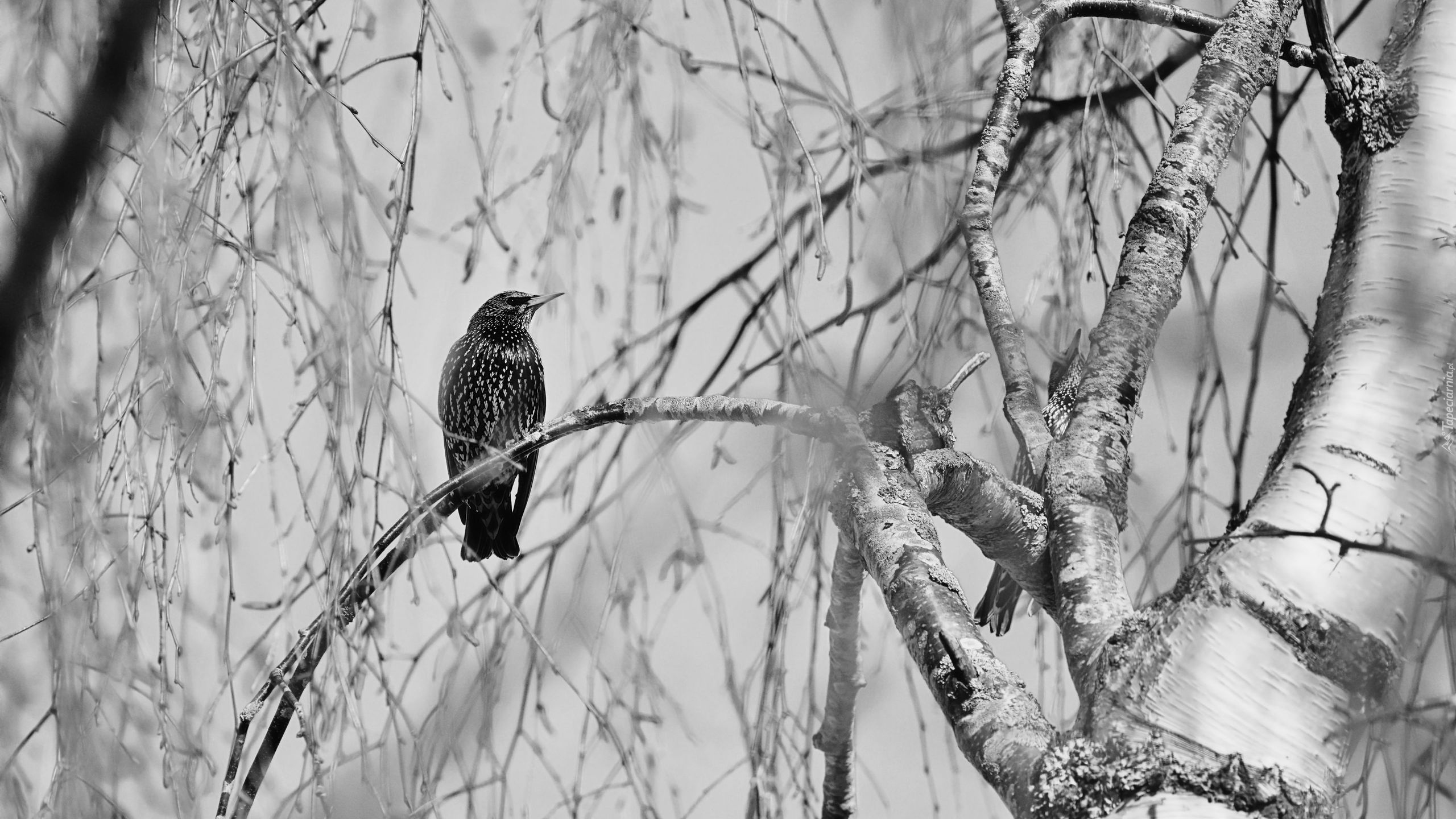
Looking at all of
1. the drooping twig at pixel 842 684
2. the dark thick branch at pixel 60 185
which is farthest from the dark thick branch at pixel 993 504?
the dark thick branch at pixel 60 185

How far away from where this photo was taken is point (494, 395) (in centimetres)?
393

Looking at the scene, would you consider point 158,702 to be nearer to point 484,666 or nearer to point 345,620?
point 345,620

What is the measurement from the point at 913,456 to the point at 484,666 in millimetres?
704

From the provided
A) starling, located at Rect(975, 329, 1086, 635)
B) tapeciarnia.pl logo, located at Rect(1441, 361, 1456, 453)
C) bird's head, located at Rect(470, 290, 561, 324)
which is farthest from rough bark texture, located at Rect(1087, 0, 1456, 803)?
bird's head, located at Rect(470, 290, 561, 324)

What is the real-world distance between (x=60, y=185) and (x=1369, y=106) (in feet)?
4.63

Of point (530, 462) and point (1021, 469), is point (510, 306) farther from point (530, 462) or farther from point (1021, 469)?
point (1021, 469)

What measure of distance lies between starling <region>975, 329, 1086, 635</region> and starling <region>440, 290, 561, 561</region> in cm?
165

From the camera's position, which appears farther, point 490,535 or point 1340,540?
point 490,535

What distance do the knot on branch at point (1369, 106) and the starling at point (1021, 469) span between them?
33.1 inches

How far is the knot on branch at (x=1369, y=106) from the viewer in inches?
53.6

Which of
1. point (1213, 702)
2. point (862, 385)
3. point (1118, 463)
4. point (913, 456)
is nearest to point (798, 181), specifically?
point (862, 385)

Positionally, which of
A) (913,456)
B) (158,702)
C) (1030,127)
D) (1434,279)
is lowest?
(158,702)

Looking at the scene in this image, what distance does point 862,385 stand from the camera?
1.66 m

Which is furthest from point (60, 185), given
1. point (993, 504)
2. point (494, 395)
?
point (494, 395)
